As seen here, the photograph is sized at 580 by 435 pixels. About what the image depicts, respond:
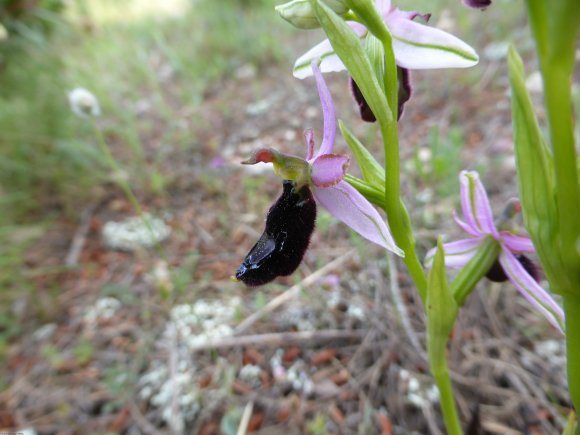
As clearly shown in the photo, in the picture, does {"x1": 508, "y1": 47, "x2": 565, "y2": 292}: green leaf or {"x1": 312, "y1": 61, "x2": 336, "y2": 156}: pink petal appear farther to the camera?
{"x1": 312, "y1": 61, "x2": 336, "y2": 156}: pink petal

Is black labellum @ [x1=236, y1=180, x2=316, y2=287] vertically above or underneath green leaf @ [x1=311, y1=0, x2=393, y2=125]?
underneath

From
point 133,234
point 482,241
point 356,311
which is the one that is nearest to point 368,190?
point 482,241

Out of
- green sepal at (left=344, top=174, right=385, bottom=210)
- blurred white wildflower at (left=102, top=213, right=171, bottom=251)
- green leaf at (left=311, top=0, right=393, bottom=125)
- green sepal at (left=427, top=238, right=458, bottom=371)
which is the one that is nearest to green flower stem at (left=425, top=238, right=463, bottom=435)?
green sepal at (left=427, top=238, right=458, bottom=371)

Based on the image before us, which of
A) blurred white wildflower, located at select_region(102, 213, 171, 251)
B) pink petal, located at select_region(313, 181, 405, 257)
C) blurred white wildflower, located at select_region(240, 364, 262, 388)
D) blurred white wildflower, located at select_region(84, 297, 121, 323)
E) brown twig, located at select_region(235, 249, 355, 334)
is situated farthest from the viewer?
blurred white wildflower, located at select_region(102, 213, 171, 251)

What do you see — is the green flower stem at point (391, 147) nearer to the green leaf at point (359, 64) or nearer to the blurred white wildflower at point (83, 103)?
the green leaf at point (359, 64)

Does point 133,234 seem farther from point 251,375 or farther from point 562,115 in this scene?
point 562,115

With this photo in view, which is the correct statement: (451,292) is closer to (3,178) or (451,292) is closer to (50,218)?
(50,218)

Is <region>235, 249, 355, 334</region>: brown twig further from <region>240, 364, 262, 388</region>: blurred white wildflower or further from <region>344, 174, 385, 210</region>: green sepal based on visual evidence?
<region>344, 174, 385, 210</region>: green sepal
